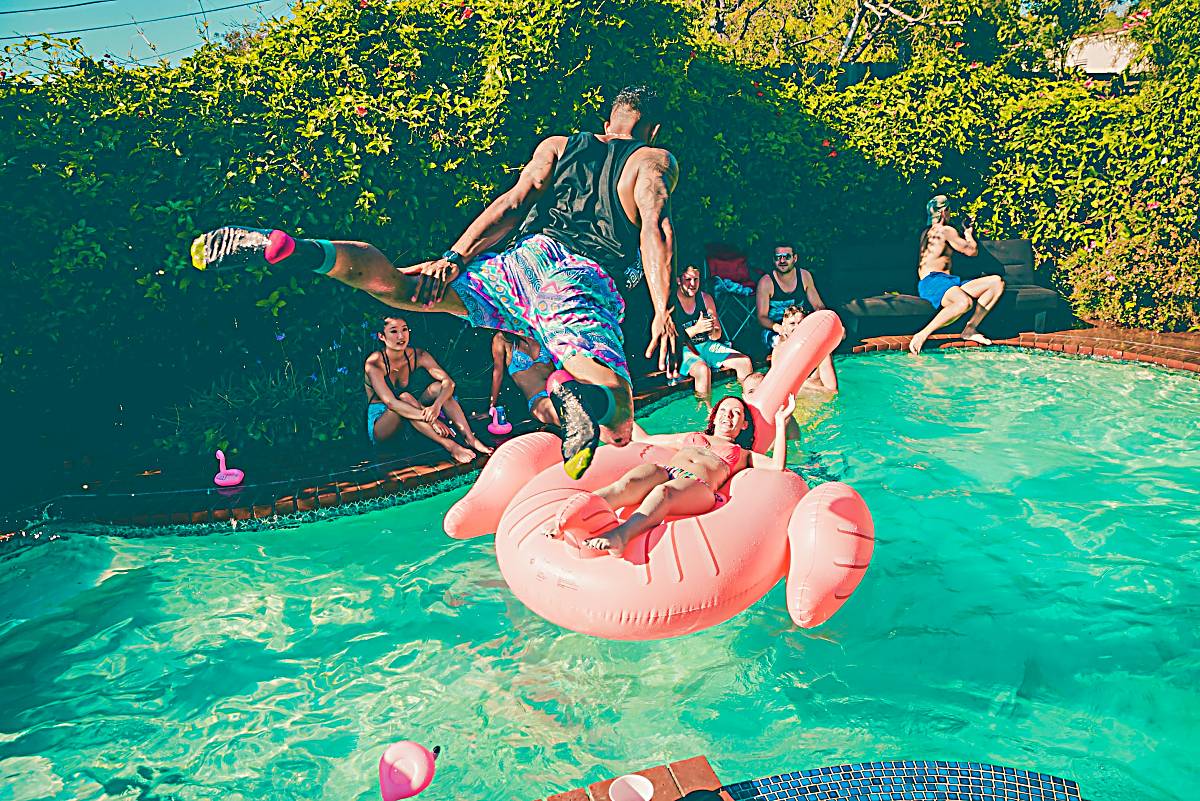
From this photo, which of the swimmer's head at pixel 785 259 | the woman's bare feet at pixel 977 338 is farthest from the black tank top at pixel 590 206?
the woman's bare feet at pixel 977 338

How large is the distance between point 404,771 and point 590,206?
4.42m

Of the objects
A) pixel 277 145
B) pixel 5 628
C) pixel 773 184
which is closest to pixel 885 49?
pixel 773 184

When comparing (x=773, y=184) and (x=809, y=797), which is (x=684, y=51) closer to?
(x=773, y=184)

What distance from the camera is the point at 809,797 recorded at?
369 cm

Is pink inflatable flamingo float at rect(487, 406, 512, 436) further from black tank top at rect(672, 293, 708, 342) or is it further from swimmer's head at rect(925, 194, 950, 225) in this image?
swimmer's head at rect(925, 194, 950, 225)

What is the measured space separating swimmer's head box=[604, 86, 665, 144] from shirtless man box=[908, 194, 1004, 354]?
544 centimetres

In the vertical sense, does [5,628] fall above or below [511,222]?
below

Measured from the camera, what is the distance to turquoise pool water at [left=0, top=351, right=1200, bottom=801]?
4.39m

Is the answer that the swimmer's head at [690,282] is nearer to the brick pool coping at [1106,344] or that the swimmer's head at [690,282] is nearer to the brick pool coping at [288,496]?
the brick pool coping at [1106,344]

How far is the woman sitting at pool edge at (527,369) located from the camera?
26.4 feet

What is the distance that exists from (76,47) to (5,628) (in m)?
4.93

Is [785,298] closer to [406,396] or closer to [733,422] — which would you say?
[733,422]

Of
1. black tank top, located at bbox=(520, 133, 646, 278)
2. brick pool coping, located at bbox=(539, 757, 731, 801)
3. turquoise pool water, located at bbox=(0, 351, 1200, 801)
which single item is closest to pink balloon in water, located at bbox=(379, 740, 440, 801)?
turquoise pool water, located at bbox=(0, 351, 1200, 801)

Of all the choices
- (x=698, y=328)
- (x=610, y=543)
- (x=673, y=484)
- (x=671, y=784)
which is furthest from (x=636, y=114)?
(x=671, y=784)
